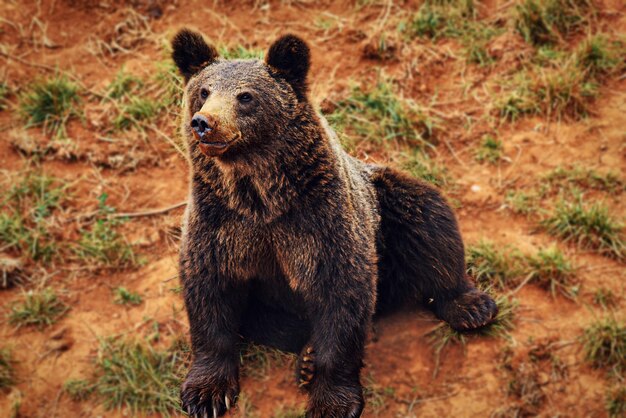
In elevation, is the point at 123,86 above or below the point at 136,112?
above

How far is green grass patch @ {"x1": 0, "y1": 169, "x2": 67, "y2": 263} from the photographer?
6461mm

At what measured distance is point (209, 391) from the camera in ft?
12.3

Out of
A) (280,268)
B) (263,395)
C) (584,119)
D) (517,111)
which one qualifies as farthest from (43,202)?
(584,119)

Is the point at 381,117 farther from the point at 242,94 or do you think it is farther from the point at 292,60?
the point at 242,94

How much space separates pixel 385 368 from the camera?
5.33 m

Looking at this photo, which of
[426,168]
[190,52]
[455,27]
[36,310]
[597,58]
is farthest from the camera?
[455,27]

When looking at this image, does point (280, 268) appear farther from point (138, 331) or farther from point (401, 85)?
point (401, 85)

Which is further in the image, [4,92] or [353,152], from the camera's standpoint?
[4,92]

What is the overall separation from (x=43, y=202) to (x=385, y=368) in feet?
13.4

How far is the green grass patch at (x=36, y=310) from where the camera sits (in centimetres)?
606

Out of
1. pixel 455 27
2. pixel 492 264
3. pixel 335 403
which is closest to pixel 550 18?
pixel 455 27

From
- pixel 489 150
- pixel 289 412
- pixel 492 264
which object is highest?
pixel 489 150

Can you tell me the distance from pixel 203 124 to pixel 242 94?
466 mm

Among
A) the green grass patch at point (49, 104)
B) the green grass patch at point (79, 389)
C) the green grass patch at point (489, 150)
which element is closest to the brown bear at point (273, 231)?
the green grass patch at point (79, 389)
